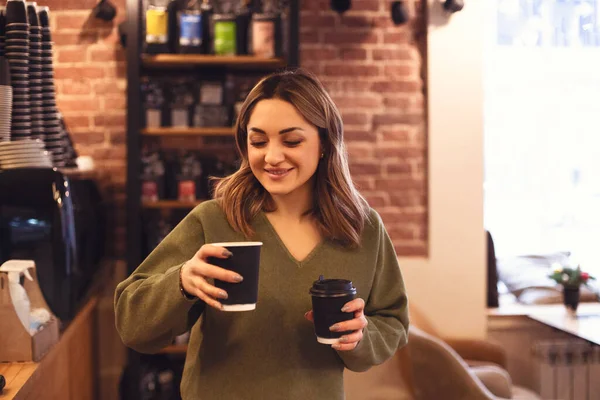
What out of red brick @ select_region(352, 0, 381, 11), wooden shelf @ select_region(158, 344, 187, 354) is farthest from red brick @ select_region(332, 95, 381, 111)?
wooden shelf @ select_region(158, 344, 187, 354)

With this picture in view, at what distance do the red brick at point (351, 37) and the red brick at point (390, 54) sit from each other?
0.22ft

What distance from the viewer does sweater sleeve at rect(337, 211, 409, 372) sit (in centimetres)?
143

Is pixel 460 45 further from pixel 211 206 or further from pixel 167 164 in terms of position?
pixel 211 206

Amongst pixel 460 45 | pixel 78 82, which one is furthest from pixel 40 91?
pixel 460 45

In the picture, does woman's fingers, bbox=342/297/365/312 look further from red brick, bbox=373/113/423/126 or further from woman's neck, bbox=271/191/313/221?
red brick, bbox=373/113/423/126

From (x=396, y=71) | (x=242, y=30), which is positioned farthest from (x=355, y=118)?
(x=242, y=30)

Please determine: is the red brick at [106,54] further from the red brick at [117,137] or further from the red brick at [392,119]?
the red brick at [392,119]

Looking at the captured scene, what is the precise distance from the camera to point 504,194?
4582 millimetres

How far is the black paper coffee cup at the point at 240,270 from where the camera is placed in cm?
120

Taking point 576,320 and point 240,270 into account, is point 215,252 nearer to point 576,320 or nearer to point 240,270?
point 240,270

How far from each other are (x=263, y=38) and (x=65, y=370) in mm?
1848

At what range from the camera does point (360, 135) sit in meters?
3.98

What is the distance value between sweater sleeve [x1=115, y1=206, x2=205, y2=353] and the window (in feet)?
11.2

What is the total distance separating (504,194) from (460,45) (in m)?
1.14
